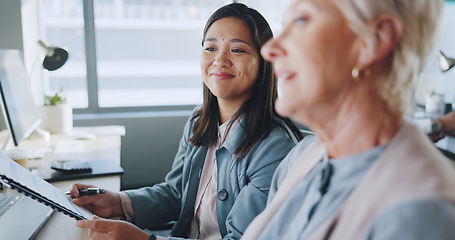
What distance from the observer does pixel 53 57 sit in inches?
90.2

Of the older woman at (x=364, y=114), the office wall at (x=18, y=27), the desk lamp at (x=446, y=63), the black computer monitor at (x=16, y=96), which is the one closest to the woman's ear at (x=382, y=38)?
the older woman at (x=364, y=114)

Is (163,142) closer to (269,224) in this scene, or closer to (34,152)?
(34,152)

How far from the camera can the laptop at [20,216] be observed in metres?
1.03

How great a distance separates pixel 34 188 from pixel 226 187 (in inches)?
21.9

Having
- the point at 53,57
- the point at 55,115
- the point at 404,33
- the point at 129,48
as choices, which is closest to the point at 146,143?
the point at 129,48

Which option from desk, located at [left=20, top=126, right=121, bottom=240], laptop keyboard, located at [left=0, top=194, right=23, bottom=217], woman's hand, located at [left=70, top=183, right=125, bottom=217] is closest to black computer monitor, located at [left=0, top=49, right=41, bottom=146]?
desk, located at [left=20, top=126, right=121, bottom=240]

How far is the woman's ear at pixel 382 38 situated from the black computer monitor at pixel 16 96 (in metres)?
1.47

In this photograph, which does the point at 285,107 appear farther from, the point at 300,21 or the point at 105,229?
the point at 105,229

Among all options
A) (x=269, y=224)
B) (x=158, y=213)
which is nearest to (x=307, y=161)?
(x=269, y=224)

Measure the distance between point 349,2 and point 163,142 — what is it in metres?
2.84

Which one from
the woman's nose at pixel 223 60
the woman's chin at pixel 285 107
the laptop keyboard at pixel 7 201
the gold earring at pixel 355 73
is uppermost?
the gold earring at pixel 355 73

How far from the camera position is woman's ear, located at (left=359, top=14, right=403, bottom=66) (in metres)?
0.58

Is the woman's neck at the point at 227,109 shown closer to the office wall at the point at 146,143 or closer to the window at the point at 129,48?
the office wall at the point at 146,143

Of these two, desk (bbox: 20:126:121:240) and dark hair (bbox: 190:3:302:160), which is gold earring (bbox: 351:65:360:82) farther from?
desk (bbox: 20:126:121:240)
